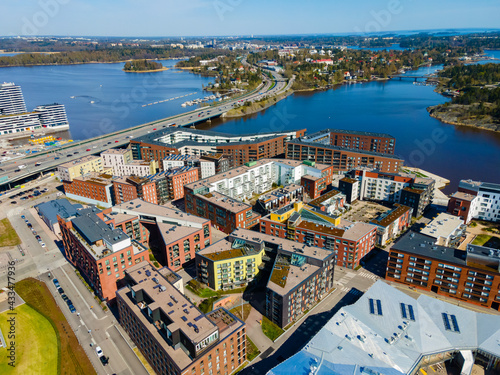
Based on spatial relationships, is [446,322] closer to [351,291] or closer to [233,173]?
[351,291]

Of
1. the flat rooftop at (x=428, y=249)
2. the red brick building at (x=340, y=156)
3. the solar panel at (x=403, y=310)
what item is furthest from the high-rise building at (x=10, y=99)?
the solar panel at (x=403, y=310)

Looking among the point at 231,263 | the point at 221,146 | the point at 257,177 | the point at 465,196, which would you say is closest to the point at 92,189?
the point at 221,146

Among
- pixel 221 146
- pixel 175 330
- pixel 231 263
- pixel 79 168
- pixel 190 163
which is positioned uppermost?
pixel 175 330

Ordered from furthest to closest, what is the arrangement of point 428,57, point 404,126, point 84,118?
point 428,57, point 84,118, point 404,126

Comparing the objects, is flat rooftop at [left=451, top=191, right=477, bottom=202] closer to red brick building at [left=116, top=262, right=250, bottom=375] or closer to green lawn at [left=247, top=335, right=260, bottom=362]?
green lawn at [left=247, top=335, right=260, bottom=362]

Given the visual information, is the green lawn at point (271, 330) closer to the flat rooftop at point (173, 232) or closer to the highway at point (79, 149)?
the flat rooftop at point (173, 232)

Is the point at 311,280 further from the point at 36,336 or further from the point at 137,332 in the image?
the point at 36,336

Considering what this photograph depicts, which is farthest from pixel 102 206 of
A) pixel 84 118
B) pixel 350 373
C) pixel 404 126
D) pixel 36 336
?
pixel 404 126
